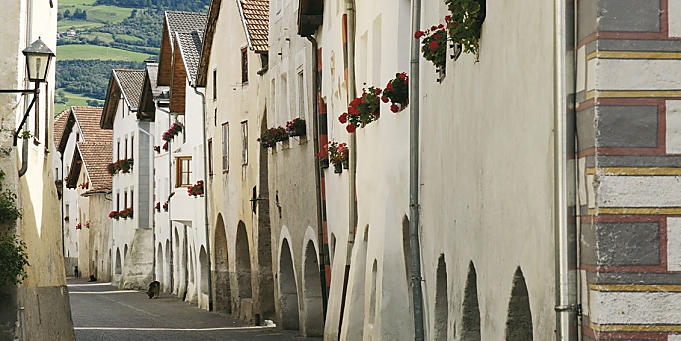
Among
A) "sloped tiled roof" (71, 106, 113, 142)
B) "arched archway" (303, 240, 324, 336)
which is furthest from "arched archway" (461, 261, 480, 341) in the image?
"sloped tiled roof" (71, 106, 113, 142)

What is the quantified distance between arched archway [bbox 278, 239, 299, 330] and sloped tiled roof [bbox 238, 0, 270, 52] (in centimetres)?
581

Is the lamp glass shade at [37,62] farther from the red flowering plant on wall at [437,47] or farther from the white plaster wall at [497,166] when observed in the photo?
the red flowering plant on wall at [437,47]

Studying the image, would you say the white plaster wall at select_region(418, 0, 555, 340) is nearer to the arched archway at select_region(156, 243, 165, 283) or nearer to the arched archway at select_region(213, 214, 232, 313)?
the arched archway at select_region(213, 214, 232, 313)

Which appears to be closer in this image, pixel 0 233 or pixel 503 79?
pixel 503 79

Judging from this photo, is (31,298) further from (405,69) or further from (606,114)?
(606,114)

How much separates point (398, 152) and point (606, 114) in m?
7.99

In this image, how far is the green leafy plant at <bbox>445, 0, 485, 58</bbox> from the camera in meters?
8.76

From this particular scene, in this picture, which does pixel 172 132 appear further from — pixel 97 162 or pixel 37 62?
pixel 37 62

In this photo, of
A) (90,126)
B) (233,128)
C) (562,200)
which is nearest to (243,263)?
(233,128)

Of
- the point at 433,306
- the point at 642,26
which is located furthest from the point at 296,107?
the point at 642,26

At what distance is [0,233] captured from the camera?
14.1 m

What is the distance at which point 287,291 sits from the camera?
84.9 ft

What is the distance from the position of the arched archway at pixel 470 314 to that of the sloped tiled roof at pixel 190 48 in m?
29.4

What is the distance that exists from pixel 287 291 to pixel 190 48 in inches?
624
